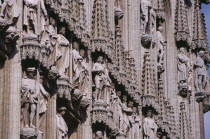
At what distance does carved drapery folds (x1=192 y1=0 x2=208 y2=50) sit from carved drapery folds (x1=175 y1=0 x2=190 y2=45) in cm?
110

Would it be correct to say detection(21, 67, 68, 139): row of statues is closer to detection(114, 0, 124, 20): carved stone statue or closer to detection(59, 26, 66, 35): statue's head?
detection(59, 26, 66, 35): statue's head

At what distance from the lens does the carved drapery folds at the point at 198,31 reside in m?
55.2

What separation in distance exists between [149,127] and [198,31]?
32.8 feet

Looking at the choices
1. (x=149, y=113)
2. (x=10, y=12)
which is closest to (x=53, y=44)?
(x=10, y=12)

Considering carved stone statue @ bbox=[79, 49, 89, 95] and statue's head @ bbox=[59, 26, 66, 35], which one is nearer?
statue's head @ bbox=[59, 26, 66, 35]

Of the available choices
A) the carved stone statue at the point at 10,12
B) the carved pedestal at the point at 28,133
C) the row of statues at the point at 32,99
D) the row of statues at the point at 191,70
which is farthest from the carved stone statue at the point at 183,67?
the carved stone statue at the point at 10,12

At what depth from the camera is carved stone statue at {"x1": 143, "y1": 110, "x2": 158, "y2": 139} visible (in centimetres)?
4659

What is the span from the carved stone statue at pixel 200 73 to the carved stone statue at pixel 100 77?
14.0 meters

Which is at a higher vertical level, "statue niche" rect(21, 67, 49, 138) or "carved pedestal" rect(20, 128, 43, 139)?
"statue niche" rect(21, 67, 49, 138)

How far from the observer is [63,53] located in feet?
125

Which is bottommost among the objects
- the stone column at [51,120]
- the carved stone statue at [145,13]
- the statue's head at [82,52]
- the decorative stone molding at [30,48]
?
the stone column at [51,120]

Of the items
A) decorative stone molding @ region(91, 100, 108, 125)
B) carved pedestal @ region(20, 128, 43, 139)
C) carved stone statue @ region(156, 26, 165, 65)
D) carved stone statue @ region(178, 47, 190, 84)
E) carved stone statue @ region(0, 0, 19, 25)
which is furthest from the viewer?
carved stone statue @ region(178, 47, 190, 84)

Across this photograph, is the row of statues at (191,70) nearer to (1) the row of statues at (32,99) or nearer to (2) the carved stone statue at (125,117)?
(2) the carved stone statue at (125,117)

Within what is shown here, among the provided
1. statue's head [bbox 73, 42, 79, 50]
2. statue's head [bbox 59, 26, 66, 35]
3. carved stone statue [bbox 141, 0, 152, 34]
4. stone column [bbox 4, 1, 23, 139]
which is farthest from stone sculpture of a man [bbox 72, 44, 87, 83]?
carved stone statue [bbox 141, 0, 152, 34]
